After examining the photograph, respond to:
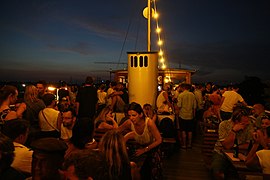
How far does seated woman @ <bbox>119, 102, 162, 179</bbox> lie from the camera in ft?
13.3

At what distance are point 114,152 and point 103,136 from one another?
0.77ft

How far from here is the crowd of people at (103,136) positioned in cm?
203

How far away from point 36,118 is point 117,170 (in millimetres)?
2857

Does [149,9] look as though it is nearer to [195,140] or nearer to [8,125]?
[195,140]

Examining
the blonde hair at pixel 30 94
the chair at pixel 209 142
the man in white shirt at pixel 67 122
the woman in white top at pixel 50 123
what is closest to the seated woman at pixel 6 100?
the woman in white top at pixel 50 123

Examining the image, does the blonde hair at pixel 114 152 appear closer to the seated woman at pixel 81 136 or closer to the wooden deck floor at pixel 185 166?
the seated woman at pixel 81 136

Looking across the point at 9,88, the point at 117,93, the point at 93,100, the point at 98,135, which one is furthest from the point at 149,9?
the point at 9,88

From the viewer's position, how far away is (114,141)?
270cm

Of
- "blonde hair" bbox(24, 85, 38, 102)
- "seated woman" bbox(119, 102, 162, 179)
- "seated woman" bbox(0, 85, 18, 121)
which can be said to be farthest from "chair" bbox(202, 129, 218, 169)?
"seated woman" bbox(0, 85, 18, 121)

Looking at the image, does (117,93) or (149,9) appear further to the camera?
(149,9)

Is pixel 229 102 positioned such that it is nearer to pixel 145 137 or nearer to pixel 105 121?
pixel 105 121

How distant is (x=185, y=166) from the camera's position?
5672mm

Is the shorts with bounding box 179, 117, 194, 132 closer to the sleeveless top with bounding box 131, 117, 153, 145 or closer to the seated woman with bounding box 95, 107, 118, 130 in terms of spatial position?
the seated woman with bounding box 95, 107, 118, 130

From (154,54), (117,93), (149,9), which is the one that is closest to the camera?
(117,93)
